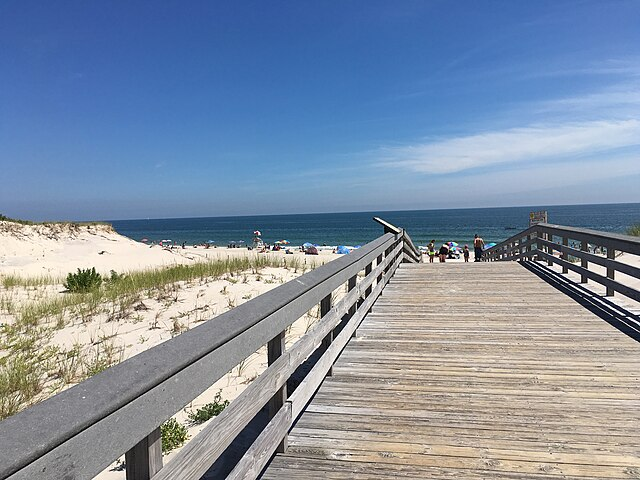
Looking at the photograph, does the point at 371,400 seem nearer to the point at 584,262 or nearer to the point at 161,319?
the point at 161,319

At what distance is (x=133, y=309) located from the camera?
29.4 ft

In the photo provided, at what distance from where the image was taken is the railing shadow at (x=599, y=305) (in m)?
5.41

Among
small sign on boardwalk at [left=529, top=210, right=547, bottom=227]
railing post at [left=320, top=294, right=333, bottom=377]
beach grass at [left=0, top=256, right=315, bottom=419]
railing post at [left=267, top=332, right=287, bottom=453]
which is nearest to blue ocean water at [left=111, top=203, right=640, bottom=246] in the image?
small sign on boardwalk at [left=529, top=210, right=547, bottom=227]

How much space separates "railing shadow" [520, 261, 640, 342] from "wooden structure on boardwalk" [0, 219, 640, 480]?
0.17 feet

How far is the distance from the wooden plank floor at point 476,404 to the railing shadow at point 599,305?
179mm

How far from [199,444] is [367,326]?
168 inches

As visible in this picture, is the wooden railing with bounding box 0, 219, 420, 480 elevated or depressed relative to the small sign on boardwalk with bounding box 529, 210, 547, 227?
depressed

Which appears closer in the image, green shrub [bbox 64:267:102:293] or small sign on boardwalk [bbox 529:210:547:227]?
green shrub [bbox 64:267:102:293]

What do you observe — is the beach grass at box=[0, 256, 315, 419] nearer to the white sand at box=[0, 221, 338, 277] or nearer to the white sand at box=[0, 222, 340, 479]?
the white sand at box=[0, 222, 340, 479]

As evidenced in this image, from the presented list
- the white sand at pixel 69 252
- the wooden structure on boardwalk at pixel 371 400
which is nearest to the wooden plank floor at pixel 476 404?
the wooden structure on boardwalk at pixel 371 400

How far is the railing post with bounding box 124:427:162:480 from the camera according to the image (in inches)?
52.2

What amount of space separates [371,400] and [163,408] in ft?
7.73

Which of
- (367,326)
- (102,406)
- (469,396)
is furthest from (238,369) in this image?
(102,406)

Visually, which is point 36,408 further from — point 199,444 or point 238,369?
point 238,369
